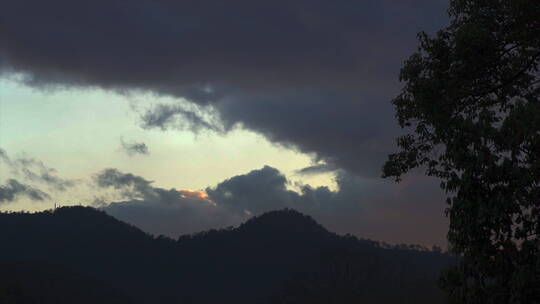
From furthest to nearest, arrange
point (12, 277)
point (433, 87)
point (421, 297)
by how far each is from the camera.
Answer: point (12, 277) < point (421, 297) < point (433, 87)

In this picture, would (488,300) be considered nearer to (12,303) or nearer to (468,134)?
(468,134)

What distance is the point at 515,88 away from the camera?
18.4 m

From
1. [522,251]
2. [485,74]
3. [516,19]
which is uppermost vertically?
A: [516,19]

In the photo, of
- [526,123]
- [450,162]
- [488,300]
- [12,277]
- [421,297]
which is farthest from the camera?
[12,277]

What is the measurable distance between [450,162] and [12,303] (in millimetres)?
154932

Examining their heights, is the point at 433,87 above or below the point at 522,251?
above

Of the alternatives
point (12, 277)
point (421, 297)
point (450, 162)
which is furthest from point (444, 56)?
point (12, 277)

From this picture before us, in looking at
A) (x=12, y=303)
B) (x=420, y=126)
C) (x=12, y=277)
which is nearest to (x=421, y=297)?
(x=12, y=303)

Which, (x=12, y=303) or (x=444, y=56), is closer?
(x=444, y=56)

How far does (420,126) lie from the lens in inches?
756

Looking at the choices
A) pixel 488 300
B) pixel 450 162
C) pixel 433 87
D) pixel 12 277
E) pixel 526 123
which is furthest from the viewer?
pixel 12 277

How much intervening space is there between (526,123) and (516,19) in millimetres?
4066

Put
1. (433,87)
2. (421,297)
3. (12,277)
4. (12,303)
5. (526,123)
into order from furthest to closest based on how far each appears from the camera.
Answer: (12,277) < (421,297) < (12,303) < (433,87) < (526,123)

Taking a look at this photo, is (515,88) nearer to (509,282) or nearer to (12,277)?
(509,282)
